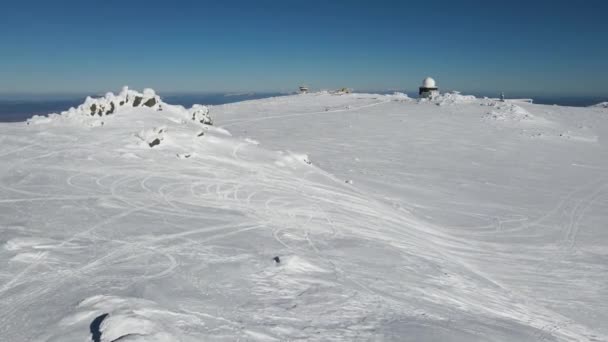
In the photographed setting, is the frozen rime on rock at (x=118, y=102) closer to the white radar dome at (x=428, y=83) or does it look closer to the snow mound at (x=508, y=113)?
the snow mound at (x=508, y=113)

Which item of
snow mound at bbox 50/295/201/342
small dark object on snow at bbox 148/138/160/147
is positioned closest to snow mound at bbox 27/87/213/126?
small dark object on snow at bbox 148/138/160/147

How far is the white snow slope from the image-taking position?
579cm

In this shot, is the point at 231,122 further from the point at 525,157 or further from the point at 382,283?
the point at 382,283

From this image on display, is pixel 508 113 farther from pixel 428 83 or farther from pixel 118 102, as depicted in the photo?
pixel 118 102

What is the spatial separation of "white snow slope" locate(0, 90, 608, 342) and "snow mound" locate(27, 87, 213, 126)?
18cm

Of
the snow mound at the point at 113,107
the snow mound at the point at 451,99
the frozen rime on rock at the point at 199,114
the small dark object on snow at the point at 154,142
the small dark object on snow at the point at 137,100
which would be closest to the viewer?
the small dark object on snow at the point at 154,142

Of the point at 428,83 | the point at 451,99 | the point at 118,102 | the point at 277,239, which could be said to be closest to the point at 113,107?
the point at 118,102

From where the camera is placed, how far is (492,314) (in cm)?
748

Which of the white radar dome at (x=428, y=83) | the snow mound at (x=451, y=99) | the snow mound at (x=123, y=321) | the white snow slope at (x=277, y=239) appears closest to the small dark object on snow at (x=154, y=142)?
the white snow slope at (x=277, y=239)

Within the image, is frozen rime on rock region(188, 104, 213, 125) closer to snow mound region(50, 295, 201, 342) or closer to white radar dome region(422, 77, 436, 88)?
snow mound region(50, 295, 201, 342)

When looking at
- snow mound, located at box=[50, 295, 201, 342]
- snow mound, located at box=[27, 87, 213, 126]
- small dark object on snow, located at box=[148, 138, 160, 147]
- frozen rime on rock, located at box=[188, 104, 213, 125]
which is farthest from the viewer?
frozen rime on rock, located at box=[188, 104, 213, 125]

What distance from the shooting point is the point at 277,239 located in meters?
9.89

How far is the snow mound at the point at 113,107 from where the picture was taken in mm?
21766

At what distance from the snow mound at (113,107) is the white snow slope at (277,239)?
182 millimetres
